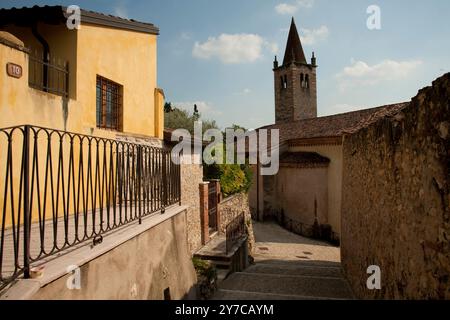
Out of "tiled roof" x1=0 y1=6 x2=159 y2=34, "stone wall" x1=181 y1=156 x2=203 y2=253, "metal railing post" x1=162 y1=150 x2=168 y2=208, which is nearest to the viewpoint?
"metal railing post" x1=162 y1=150 x2=168 y2=208

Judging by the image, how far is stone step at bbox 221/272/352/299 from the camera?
7419mm

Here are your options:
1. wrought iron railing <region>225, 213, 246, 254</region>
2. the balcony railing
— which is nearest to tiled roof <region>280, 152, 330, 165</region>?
wrought iron railing <region>225, 213, 246, 254</region>

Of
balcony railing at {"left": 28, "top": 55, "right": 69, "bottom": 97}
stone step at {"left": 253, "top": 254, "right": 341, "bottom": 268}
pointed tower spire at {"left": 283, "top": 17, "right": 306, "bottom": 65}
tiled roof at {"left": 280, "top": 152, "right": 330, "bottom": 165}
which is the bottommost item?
stone step at {"left": 253, "top": 254, "right": 341, "bottom": 268}

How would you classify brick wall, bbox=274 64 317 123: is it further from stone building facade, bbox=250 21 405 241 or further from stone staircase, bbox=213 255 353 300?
stone staircase, bbox=213 255 353 300

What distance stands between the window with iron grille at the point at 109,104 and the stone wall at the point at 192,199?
8.18 feet

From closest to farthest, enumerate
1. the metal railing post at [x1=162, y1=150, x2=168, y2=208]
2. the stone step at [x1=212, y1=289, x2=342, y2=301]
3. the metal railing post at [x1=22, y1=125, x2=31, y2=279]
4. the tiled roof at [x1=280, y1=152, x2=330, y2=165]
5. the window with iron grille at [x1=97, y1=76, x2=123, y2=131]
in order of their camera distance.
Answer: the metal railing post at [x1=22, y1=125, x2=31, y2=279] → the metal railing post at [x1=162, y1=150, x2=168, y2=208] → the stone step at [x1=212, y1=289, x2=342, y2=301] → the window with iron grille at [x1=97, y1=76, x2=123, y2=131] → the tiled roof at [x1=280, y1=152, x2=330, y2=165]

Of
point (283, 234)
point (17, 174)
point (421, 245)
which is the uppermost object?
point (17, 174)

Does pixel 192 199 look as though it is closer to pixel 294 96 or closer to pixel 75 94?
pixel 75 94

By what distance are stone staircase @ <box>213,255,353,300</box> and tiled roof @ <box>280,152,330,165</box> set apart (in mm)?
9644

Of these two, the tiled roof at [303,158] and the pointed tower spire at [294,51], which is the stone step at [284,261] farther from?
the pointed tower spire at [294,51]

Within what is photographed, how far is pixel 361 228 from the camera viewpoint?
6.38 meters
